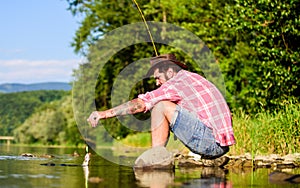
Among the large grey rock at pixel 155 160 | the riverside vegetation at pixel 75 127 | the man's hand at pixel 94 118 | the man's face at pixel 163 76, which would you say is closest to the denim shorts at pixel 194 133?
the large grey rock at pixel 155 160

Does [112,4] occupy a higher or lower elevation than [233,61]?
higher

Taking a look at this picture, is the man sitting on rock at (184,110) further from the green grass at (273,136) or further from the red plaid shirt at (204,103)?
the green grass at (273,136)

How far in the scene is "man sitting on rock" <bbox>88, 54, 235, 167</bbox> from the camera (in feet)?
24.5

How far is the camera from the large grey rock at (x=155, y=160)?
7795mm

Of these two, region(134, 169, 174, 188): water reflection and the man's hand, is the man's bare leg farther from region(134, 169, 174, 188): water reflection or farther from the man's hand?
the man's hand

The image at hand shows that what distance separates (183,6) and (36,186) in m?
21.7

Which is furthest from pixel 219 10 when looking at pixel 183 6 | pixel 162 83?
pixel 162 83

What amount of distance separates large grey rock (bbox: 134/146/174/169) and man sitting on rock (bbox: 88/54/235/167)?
0.22 meters

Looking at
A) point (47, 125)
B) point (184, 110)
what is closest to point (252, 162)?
point (184, 110)

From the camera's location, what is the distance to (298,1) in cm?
1633

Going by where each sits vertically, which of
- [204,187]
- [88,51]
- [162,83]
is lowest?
[204,187]

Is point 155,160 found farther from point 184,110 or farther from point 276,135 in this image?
point 276,135

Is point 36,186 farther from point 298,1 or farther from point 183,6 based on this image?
point 183,6

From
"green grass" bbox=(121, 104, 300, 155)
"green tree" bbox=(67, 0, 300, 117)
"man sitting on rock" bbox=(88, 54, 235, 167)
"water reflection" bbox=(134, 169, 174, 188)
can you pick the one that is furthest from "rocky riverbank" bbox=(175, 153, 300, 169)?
"green tree" bbox=(67, 0, 300, 117)
